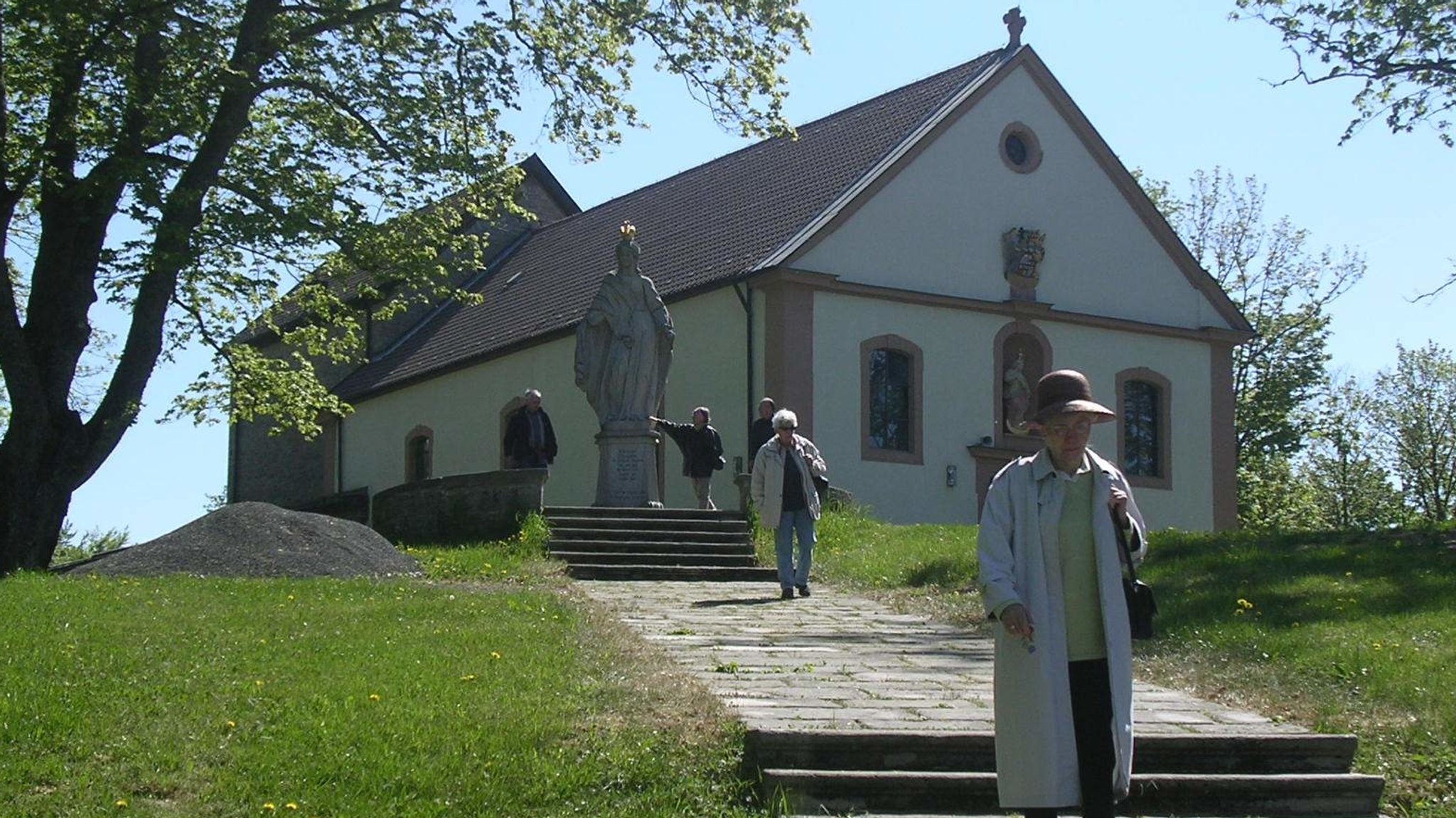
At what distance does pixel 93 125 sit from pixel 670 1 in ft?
21.4

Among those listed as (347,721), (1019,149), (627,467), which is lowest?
(347,721)

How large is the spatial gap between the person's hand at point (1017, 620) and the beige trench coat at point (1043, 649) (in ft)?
0.11

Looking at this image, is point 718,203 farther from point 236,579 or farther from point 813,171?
point 236,579

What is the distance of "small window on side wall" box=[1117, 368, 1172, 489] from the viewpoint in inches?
1268

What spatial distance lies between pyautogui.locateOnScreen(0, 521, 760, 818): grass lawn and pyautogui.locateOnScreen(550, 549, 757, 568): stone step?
722 cm

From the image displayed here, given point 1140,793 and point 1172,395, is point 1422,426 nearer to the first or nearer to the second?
point 1172,395

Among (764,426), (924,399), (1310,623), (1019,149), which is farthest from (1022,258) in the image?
(1310,623)

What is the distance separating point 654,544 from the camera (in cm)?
2050

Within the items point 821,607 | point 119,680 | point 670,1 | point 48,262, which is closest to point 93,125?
point 48,262

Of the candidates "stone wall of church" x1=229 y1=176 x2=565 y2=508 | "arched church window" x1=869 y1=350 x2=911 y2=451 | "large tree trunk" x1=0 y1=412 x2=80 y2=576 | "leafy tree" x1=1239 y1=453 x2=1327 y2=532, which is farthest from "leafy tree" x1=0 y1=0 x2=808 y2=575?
"leafy tree" x1=1239 y1=453 x2=1327 y2=532

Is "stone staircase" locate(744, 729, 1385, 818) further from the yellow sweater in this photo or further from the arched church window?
the arched church window

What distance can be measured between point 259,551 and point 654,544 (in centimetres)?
458

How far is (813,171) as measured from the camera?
1250 inches

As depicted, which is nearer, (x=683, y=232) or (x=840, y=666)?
(x=840, y=666)
